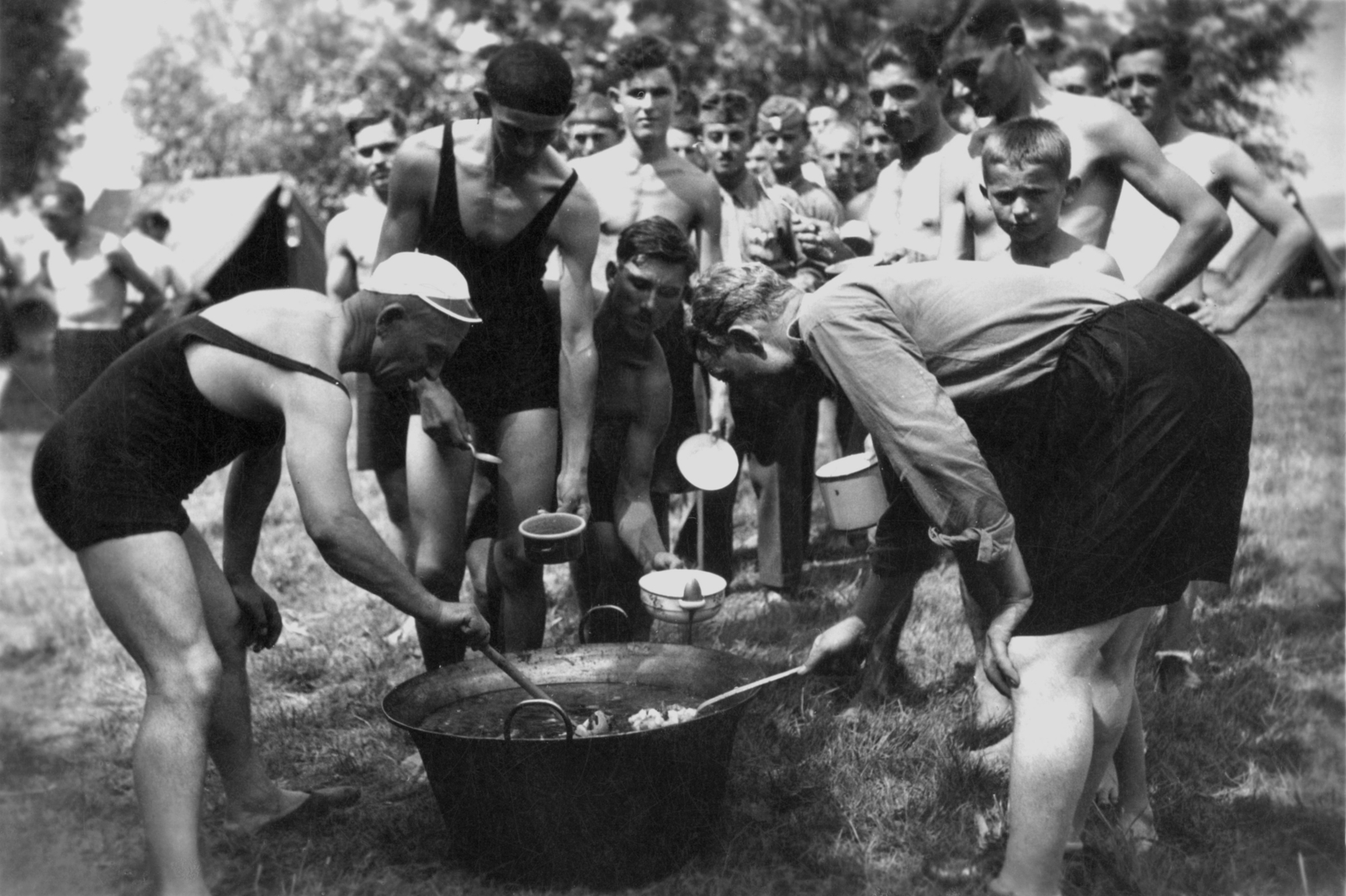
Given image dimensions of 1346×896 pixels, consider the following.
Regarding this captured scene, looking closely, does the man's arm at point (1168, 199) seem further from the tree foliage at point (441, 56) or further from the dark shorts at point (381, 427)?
the tree foliage at point (441, 56)

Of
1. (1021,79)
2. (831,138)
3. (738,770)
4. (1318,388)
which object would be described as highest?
(1021,79)

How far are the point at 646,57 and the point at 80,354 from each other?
3.16 metres

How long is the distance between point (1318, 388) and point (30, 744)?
333 inches

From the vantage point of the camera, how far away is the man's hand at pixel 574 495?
381 cm

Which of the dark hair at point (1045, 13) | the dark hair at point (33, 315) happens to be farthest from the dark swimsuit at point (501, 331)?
the dark hair at point (33, 315)

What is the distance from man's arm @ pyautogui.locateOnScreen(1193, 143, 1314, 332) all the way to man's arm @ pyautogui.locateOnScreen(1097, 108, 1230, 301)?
0.30 meters

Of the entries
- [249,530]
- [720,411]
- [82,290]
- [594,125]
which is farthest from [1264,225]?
[82,290]

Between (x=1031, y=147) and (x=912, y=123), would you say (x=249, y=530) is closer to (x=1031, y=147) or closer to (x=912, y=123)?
(x=1031, y=147)

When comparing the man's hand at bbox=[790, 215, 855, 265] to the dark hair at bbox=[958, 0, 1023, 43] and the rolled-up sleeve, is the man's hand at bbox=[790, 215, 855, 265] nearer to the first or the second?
the dark hair at bbox=[958, 0, 1023, 43]

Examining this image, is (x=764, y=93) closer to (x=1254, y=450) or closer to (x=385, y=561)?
(x=1254, y=450)

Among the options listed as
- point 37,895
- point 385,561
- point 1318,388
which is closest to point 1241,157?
point 385,561

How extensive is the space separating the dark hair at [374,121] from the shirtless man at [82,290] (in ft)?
4.26

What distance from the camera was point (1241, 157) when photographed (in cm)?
430

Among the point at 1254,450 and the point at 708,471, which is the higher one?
the point at 708,471
